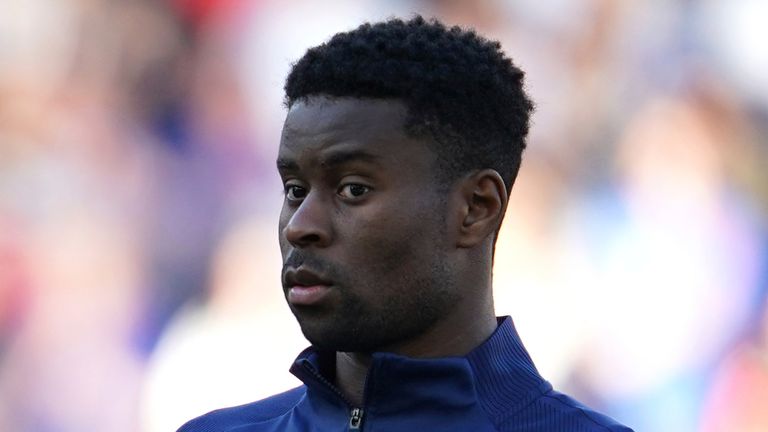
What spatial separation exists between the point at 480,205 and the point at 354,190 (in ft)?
0.75

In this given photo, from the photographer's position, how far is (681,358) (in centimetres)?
468

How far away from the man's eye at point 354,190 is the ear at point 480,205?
0.17 metres

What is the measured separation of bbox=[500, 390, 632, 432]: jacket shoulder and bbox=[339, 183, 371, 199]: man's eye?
407 millimetres

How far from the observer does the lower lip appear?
2.19m

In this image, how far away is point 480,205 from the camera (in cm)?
232

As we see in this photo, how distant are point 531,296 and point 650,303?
1.27 ft

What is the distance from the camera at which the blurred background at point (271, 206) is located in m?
4.41

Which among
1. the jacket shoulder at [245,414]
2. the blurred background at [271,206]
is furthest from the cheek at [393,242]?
the blurred background at [271,206]

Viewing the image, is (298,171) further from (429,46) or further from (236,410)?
(236,410)

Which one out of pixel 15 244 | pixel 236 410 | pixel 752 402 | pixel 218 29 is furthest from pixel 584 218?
pixel 236 410

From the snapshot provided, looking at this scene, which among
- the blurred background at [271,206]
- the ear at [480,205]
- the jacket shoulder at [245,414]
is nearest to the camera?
the ear at [480,205]

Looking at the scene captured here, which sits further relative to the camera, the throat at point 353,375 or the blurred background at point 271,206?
the blurred background at point 271,206

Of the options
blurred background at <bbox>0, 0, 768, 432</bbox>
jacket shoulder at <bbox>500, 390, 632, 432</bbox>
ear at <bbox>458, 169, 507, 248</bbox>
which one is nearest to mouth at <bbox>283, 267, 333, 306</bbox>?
ear at <bbox>458, 169, 507, 248</bbox>

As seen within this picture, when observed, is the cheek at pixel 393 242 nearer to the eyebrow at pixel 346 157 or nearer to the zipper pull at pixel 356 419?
the eyebrow at pixel 346 157
